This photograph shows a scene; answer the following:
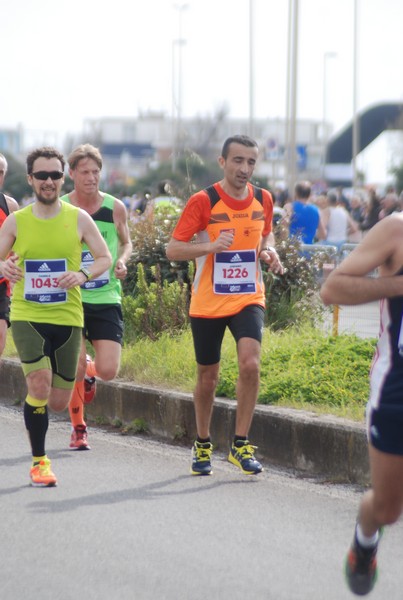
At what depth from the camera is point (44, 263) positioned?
7.49 metres

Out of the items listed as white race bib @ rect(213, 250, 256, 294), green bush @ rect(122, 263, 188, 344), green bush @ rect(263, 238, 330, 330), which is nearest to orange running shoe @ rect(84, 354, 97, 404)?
white race bib @ rect(213, 250, 256, 294)

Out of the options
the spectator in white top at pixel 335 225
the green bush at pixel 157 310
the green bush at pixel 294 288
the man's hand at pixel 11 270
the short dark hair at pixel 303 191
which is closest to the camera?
the man's hand at pixel 11 270

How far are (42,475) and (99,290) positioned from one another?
1.75 metres

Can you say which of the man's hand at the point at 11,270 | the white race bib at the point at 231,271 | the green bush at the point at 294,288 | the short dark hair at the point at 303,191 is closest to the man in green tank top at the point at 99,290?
the white race bib at the point at 231,271

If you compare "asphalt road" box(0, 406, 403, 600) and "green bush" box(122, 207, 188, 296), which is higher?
"green bush" box(122, 207, 188, 296)

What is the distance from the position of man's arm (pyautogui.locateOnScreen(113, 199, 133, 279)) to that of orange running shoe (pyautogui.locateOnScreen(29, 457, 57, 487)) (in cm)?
171

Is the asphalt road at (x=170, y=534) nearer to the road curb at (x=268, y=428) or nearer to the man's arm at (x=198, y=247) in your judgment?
the road curb at (x=268, y=428)

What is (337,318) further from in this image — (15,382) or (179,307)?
(15,382)

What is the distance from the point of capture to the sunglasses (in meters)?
7.46

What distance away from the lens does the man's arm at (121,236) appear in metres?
8.92

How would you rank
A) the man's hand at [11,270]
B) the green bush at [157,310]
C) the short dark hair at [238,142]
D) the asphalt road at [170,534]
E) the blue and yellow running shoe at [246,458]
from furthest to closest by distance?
1. the green bush at [157,310]
2. the short dark hair at [238,142]
3. the blue and yellow running shoe at [246,458]
4. the man's hand at [11,270]
5. the asphalt road at [170,534]

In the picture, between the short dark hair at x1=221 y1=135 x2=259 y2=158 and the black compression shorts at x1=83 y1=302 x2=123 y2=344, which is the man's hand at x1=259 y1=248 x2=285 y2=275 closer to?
the short dark hair at x1=221 y1=135 x2=259 y2=158

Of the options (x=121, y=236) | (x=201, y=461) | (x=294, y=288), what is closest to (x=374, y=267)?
(x=201, y=461)

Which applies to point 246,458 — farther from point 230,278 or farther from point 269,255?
point 269,255
